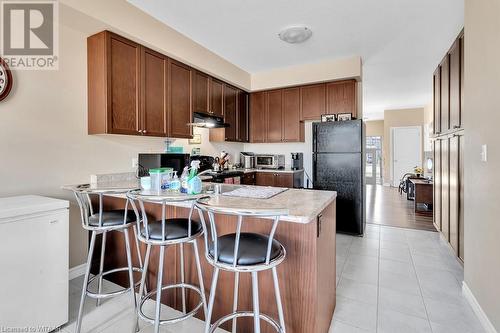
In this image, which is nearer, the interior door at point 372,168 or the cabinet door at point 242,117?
the cabinet door at point 242,117

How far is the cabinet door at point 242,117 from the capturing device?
15.6 ft

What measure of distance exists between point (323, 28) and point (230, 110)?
6.51 ft

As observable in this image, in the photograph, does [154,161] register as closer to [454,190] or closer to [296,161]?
[296,161]

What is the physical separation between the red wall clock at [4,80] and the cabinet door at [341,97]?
4002 mm

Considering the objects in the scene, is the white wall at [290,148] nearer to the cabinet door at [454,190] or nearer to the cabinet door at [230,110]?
the cabinet door at [230,110]

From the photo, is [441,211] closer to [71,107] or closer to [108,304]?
[108,304]

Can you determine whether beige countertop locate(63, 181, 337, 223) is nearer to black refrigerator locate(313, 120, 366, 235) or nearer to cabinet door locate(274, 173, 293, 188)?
black refrigerator locate(313, 120, 366, 235)

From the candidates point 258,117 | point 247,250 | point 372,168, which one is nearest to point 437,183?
point 258,117

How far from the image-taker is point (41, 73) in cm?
230

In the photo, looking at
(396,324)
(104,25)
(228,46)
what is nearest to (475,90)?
(396,324)

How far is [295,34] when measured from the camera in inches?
126

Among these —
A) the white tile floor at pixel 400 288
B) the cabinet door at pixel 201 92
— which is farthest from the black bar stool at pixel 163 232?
the cabinet door at pixel 201 92

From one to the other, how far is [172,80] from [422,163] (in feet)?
26.8

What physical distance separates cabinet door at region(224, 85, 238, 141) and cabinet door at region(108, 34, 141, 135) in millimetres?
1751
